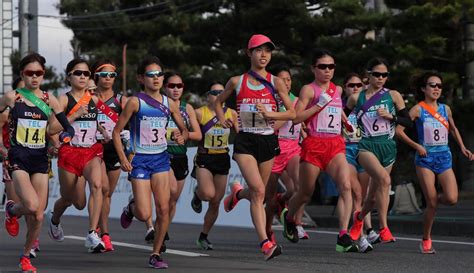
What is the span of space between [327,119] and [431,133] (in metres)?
1.28

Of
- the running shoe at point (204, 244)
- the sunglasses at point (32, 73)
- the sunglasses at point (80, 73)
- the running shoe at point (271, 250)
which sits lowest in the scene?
the running shoe at point (204, 244)

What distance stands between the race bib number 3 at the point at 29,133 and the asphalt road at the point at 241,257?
3.75 ft

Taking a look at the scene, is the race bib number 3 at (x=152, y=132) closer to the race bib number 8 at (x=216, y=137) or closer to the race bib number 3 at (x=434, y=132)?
the race bib number 8 at (x=216, y=137)

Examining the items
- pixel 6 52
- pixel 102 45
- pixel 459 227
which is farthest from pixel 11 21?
pixel 459 227

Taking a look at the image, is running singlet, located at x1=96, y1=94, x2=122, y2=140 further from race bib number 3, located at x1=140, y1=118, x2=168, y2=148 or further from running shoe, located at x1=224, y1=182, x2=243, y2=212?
running shoe, located at x1=224, y1=182, x2=243, y2=212

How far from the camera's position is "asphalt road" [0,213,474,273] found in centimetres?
1107

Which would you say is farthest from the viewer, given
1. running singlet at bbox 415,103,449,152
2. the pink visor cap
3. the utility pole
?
the utility pole

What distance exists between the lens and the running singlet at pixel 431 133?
12914 millimetres

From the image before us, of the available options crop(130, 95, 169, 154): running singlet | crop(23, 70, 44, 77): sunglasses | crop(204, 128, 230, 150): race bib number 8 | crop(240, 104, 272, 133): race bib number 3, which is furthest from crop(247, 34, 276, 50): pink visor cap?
crop(204, 128, 230, 150): race bib number 8

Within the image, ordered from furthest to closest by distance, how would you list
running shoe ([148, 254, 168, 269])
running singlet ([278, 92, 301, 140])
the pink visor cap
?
running singlet ([278, 92, 301, 140])
the pink visor cap
running shoe ([148, 254, 168, 269])

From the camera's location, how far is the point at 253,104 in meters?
11.3

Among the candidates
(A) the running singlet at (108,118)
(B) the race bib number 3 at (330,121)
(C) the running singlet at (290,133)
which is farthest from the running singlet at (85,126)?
(C) the running singlet at (290,133)

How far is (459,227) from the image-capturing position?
54.4 ft

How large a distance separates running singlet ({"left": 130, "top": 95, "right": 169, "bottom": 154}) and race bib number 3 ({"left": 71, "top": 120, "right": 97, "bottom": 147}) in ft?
4.81
